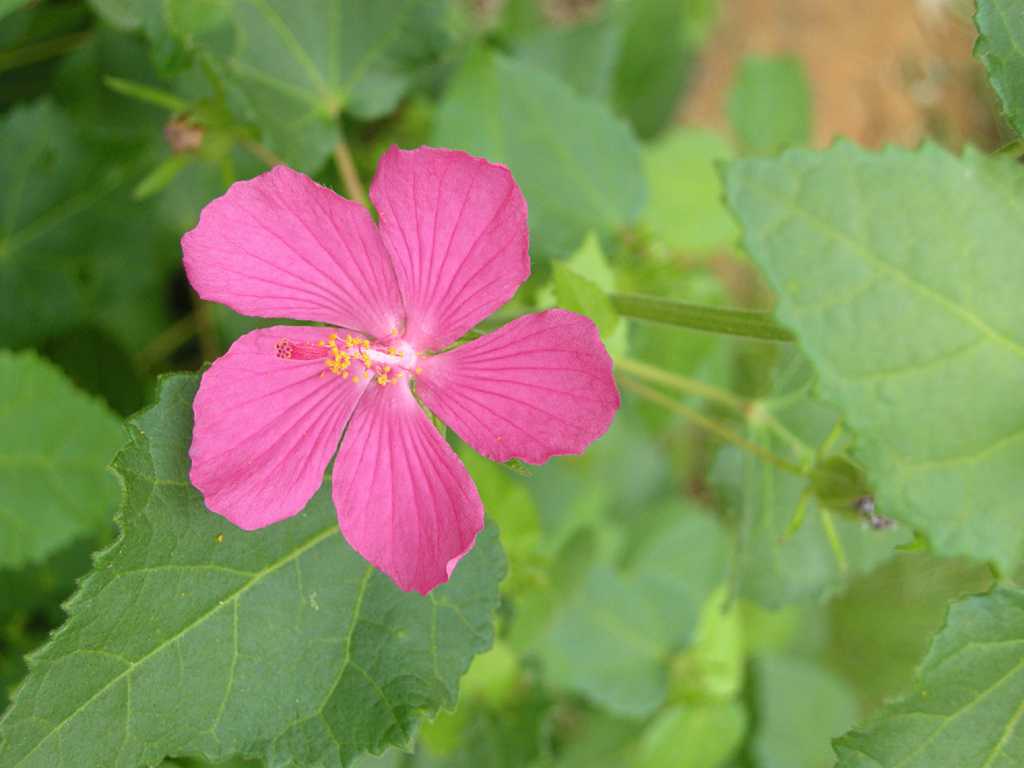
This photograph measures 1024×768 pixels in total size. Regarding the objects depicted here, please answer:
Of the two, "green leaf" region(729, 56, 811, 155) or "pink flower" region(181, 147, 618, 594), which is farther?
"green leaf" region(729, 56, 811, 155)

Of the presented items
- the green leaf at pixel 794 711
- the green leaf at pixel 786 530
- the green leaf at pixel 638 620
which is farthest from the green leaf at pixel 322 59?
the green leaf at pixel 794 711

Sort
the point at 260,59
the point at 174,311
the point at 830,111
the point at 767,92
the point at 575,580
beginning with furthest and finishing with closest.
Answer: the point at 830,111 < the point at 767,92 < the point at 174,311 < the point at 575,580 < the point at 260,59

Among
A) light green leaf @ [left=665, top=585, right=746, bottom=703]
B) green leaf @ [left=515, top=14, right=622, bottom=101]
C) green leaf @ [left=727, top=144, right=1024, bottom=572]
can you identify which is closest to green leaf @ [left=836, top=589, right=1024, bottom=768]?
green leaf @ [left=727, top=144, right=1024, bottom=572]

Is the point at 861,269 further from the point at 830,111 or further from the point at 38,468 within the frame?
the point at 830,111

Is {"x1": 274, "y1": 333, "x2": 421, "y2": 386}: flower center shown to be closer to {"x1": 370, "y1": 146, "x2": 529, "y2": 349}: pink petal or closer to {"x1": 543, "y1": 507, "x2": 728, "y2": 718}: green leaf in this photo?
{"x1": 370, "y1": 146, "x2": 529, "y2": 349}: pink petal

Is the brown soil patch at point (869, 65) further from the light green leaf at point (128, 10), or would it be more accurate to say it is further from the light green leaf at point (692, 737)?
the light green leaf at point (128, 10)

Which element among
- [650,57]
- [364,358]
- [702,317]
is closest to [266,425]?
[364,358]

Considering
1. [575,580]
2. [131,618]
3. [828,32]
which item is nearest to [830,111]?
[828,32]
